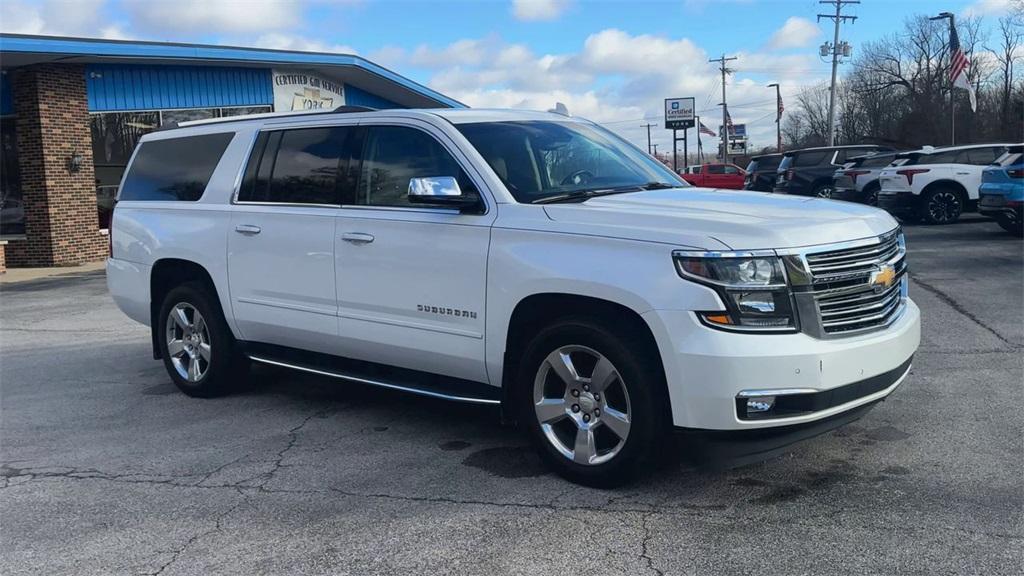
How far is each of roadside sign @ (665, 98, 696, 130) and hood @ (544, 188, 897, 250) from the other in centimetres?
6012

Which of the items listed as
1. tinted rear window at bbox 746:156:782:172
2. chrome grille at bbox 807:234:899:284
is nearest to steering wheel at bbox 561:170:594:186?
chrome grille at bbox 807:234:899:284

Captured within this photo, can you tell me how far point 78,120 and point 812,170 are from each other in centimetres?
1826

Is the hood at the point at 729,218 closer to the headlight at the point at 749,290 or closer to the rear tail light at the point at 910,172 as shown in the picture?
the headlight at the point at 749,290

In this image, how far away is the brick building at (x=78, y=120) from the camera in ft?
56.2

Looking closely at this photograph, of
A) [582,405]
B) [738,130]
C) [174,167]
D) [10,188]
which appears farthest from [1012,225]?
[738,130]

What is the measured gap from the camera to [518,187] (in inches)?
187

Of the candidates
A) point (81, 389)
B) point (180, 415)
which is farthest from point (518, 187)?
point (81, 389)

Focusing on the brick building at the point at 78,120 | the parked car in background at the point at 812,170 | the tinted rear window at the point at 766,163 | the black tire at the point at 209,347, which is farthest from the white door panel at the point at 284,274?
the tinted rear window at the point at 766,163

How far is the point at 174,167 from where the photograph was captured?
669cm

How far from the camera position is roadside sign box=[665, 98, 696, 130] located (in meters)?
63.5

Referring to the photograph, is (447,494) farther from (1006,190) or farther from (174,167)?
(1006,190)

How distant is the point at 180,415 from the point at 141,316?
126cm

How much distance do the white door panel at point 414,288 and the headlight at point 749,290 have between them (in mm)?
1276

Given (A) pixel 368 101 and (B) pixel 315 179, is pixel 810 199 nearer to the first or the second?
(B) pixel 315 179
